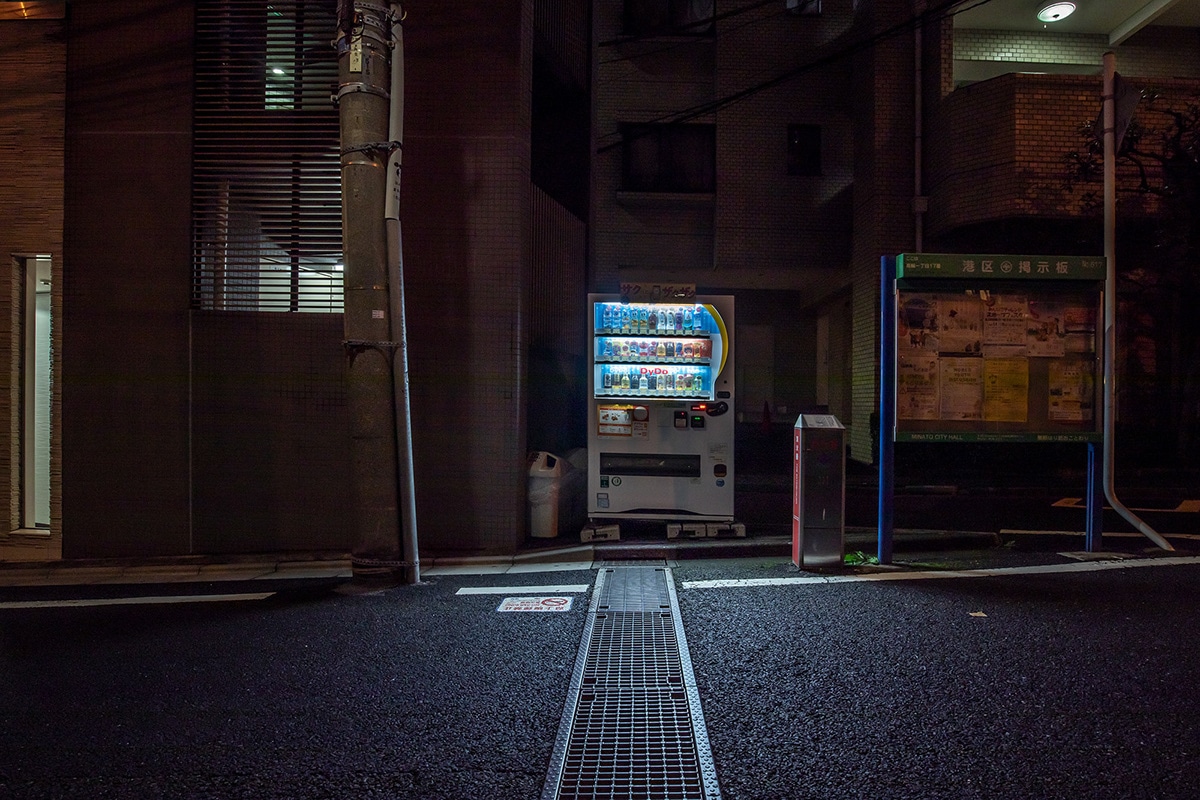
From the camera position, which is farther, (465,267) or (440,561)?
(465,267)

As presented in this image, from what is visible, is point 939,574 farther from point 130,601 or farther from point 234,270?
point 234,270

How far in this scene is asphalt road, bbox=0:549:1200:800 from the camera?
9.18 feet

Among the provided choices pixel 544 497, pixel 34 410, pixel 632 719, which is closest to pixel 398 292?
pixel 544 497

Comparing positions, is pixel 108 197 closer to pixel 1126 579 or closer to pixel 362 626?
pixel 362 626

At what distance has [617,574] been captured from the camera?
241 inches

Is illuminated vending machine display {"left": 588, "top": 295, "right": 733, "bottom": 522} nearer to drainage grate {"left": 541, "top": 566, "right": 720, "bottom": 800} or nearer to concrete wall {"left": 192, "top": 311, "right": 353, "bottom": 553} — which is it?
drainage grate {"left": 541, "top": 566, "right": 720, "bottom": 800}

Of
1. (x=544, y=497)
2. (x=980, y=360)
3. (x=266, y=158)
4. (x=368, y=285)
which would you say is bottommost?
(x=544, y=497)

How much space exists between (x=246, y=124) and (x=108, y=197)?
1.52 m

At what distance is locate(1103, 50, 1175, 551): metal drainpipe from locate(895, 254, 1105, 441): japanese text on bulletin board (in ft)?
0.41

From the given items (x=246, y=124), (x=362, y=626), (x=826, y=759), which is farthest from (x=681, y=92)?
(x=826, y=759)

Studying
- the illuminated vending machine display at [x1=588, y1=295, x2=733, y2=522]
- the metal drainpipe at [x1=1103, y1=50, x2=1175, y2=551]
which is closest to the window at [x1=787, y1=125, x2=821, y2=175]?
the metal drainpipe at [x1=1103, y1=50, x2=1175, y2=551]

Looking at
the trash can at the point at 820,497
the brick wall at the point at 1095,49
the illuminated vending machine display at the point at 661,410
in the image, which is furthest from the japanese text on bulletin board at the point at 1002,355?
the brick wall at the point at 1095,49

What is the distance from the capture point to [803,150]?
17.0 m

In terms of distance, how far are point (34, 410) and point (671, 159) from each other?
1392 centimetres
